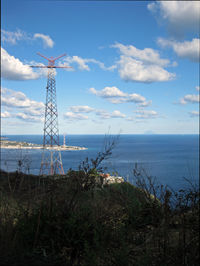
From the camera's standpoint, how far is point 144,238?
3080 millimetres

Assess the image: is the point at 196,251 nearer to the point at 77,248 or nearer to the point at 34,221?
the point at 77,248

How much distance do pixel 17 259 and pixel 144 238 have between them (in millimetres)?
1749

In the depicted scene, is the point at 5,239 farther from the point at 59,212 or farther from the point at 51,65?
the point at 51,65

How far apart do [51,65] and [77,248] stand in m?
19.9

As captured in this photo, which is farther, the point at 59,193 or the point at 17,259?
the point at 59,193

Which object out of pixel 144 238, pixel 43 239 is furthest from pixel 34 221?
pixel 144 238

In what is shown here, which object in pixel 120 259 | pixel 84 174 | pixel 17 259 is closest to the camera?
pixel 17 259

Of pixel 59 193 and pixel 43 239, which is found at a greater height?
pixel 59 193

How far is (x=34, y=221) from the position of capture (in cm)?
279

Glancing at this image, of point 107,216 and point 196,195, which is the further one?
point 107,216

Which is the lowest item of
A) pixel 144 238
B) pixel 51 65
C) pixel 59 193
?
pixel 144 238

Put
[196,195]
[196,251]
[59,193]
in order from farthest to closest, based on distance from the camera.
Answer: [59,193] → [196,195] → [196,251]

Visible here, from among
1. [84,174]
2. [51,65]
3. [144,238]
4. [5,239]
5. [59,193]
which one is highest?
[51,65]

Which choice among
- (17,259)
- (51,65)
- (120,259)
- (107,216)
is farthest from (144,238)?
(51,65)
